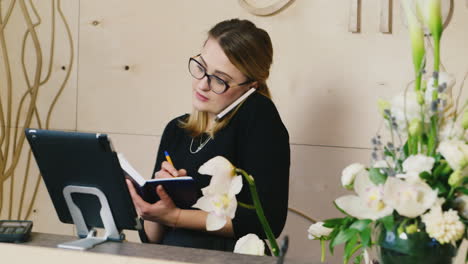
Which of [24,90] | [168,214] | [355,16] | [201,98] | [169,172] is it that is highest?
[355,16]

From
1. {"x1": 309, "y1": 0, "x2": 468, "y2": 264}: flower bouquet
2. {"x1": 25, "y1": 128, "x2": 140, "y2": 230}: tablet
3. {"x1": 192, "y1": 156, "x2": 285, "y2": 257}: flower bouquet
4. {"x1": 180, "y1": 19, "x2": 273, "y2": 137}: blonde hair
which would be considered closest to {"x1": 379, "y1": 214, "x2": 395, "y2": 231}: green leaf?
{"x1": 309, "y1": 0, "x2": 468, "y2": 264}: flower bouquet

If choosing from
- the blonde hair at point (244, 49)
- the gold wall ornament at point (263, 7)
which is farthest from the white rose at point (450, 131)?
the gold wall ornament at point (263, 7)

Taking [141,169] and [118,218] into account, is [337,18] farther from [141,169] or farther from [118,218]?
[118,218]

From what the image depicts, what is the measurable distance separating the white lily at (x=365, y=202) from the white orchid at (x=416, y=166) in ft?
0.17

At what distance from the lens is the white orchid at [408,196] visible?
3.42ft

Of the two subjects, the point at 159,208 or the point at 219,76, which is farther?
the point at 219,76

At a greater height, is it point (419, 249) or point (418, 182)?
point (418, 182)

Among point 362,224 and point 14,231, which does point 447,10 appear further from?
point 14,231

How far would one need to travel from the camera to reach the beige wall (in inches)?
101

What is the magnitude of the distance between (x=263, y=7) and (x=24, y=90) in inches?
49.9

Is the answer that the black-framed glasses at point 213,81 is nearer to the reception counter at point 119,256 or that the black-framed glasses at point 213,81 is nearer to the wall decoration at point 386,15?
the wall decoration at point 386,15

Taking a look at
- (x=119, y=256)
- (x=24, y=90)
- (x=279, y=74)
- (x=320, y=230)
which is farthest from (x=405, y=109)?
(x=24, y=90)

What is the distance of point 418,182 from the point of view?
1.05 m

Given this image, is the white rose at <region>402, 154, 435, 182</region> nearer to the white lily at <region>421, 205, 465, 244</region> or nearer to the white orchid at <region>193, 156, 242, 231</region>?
the white lily at <region>421, 205, 465, 244</region>
